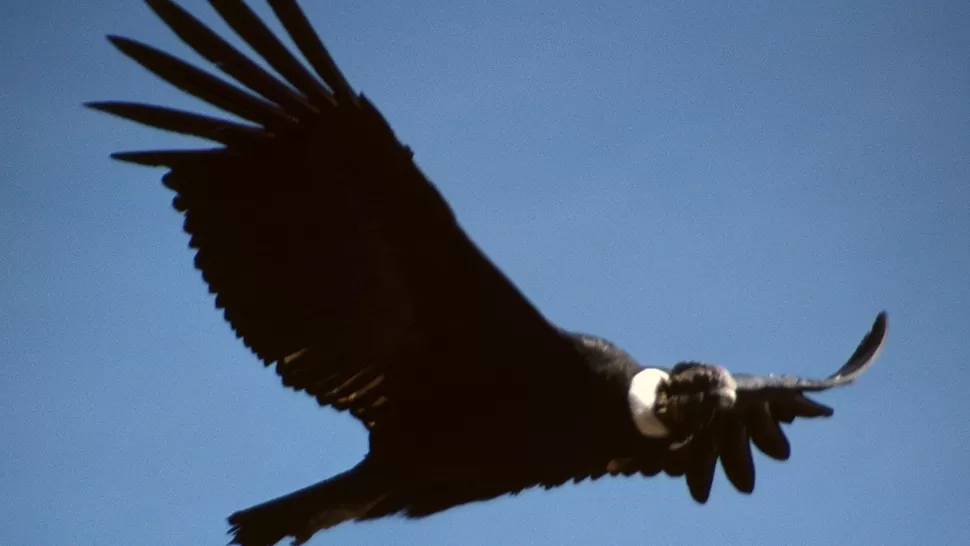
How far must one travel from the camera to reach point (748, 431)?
6926mm

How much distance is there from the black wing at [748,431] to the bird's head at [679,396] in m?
0.17

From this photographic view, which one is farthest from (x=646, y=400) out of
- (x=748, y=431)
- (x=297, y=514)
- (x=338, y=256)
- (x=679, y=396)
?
(x=297, y=514)

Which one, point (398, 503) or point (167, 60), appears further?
point (398, 503)

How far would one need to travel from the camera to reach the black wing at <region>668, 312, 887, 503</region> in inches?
267

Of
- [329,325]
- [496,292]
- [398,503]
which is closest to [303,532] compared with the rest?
[398,503]

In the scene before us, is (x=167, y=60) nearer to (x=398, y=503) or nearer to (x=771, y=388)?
(x=398, y=503)

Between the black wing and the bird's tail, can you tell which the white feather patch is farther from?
the bird's tail

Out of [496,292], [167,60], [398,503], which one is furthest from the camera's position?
[398,503]

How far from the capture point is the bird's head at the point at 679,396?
21.5 ft

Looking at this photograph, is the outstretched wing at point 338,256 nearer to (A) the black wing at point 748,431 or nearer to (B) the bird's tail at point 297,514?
(B) the bird's tail at point 297,514

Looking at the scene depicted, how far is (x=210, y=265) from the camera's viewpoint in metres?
6.59

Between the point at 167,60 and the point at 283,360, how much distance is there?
144 cm

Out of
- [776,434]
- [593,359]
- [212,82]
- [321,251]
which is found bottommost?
[776,434]

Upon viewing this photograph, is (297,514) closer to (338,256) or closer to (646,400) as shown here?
(338,256)
